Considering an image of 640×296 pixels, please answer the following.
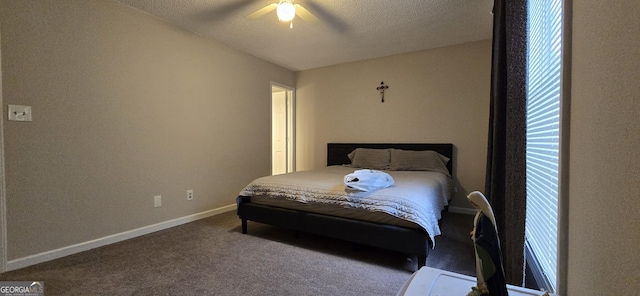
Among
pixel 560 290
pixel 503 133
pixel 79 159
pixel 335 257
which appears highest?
pixel 503 133

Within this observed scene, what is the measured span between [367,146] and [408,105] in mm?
889

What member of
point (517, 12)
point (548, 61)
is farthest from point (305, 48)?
point (548, 61)

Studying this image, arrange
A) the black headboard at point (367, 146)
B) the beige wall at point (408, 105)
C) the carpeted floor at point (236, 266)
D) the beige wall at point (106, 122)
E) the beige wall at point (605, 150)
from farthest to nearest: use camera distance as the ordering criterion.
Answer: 1. the black headboard at point (367, 146)
2. the beige wall at point (408, 105)
3. the beige wall at point (106, 122)
4. the carpeted floor at point (236, 266)
5. the beige wall at point (605, 150)

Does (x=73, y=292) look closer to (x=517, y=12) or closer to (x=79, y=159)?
(x=79, y=159)

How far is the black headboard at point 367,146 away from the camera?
3.47m

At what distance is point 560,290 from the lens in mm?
865

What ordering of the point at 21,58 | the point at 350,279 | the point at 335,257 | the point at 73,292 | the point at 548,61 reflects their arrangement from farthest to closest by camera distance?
the point at 335,257 < the point at 21,58 < the point at 350,279 < the point at 73,292 < the point at 548,61

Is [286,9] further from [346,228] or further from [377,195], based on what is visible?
[346,228]

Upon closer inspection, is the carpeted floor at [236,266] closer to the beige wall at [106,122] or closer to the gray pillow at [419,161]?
the beige wall at [106,122]

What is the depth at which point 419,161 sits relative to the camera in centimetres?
338

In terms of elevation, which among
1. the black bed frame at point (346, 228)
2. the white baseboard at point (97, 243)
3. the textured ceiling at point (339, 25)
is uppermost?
the textured ceiling at point (339, 25)

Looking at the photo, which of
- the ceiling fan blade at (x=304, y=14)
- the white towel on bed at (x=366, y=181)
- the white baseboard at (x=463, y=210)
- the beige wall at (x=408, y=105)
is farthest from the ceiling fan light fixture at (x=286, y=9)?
the white baseboard at (x=463, y=210)

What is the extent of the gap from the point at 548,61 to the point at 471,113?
241 centimetres

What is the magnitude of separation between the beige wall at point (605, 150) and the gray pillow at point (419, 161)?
260 cm
